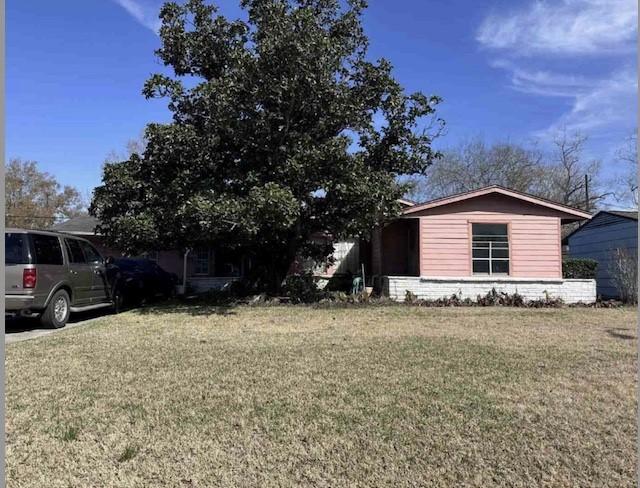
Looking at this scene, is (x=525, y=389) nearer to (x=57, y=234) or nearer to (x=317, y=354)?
(x=317, y=354)

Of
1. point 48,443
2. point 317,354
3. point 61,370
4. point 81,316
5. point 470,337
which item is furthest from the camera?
point 81,316

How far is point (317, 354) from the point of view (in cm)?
704

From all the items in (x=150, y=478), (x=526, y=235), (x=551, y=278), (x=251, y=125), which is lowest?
(x=150, y=478)

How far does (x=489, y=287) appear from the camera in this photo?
597 inches

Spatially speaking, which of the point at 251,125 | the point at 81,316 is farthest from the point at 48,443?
the point at 251,125

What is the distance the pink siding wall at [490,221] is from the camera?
15445 millimetres

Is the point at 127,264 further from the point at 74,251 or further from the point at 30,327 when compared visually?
the point at 30,327

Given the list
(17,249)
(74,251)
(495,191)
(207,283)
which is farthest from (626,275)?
(17,249)

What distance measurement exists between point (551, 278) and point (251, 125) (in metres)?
9.76

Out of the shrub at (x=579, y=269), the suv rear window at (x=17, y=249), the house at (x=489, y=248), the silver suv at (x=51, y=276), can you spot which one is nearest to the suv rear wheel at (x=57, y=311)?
the silver suv at (x=51, y=276)

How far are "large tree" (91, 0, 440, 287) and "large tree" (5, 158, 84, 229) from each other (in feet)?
105

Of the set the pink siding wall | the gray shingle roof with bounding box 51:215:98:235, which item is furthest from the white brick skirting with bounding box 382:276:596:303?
the gray shingle roof with bounding box 51:215:98:235

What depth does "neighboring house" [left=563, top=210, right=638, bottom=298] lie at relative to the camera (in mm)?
16984

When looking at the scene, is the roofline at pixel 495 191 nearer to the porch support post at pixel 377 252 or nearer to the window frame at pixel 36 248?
the porch support post at pixel 377 252
